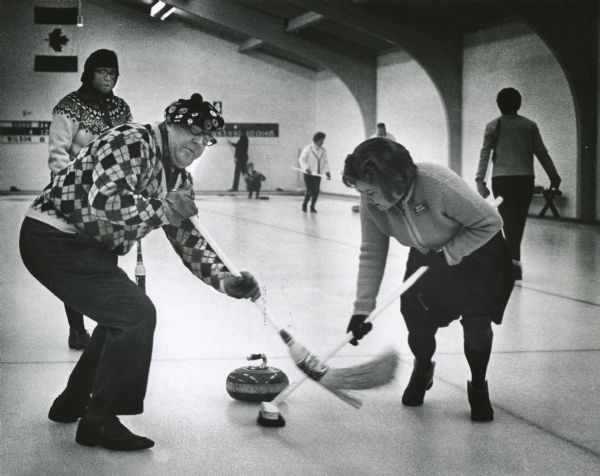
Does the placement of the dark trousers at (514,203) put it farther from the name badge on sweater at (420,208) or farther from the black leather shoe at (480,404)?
the name badge on sweater at (420,208)

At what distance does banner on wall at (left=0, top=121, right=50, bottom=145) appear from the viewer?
85.2ft

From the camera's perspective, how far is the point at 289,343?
3709mm

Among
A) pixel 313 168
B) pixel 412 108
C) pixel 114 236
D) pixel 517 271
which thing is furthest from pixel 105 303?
pixel 412 108

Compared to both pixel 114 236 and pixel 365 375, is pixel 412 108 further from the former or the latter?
pixel 114 236

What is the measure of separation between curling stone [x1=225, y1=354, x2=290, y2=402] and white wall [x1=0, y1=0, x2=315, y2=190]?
21.2 meters

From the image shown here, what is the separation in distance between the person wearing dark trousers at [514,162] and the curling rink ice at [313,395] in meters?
0.60

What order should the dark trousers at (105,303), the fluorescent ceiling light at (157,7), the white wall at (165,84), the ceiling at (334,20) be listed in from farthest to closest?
1. the white wall at (165,84)
2. the fluorescent ceiling light at (157,7)
3. the ceiling at (334,20)
4. the dark trousers at (105,303)

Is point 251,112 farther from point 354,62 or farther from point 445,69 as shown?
point 445,69

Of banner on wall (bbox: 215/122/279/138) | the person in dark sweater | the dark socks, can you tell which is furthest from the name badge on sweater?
banner on wall (bbox: 215/122/279/138)

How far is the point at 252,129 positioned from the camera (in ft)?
90.9

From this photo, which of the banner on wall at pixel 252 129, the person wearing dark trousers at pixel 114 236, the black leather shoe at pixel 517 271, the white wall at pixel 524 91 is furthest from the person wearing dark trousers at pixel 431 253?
the banner on wall at pixel 252 129

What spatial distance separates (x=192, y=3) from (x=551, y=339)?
751 inches

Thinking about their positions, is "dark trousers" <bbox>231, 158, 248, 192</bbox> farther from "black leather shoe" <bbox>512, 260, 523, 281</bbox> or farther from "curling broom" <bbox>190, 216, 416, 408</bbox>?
"curling broom" <bbox>190, 216, 416, 408</bbox>

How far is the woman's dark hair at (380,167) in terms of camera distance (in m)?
3.30
